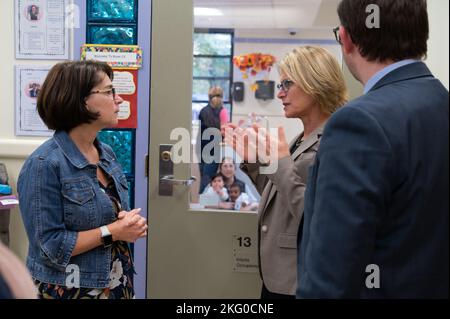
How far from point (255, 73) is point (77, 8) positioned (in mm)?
900

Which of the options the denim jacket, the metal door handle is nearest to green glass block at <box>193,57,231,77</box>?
the metal door handle

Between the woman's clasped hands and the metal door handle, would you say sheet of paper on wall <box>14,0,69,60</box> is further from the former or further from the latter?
Answer: the woman's clasped hands

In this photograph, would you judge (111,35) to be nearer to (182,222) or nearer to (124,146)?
(124,146)

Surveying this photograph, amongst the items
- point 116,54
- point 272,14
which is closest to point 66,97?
point 116,54

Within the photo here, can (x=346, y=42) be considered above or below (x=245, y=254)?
above

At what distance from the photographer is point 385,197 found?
103 cm

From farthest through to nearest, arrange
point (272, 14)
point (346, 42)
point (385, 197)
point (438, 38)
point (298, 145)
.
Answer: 1. point (272, 14)
2. point (438, 38)
3. point (298, 145)
4. point (346, 42)
5. point (385, 197)

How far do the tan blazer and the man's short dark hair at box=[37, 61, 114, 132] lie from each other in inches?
26.9

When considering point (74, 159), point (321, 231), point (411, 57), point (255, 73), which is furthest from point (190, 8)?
point (321, 231)

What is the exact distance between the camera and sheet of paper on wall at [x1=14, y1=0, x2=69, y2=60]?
2.45m

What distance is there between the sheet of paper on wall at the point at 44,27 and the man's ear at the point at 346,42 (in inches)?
64.4

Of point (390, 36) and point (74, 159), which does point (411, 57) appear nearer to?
point (390, 36)

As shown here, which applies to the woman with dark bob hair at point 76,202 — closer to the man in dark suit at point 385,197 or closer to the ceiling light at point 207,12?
the ceiling light at point 207,12

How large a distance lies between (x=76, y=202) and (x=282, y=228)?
695mm
